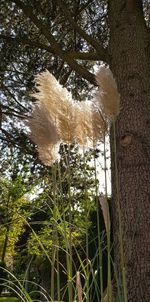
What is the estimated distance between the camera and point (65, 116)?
1.87 meters

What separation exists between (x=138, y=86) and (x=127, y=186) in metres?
0.96

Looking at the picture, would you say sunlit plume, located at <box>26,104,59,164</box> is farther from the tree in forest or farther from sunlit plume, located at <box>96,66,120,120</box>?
the tree in forest

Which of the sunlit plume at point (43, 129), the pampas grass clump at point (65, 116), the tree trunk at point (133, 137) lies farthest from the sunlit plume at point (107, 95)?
the tree trunk at point (133, 137)

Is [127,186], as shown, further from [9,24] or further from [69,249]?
[9,24]

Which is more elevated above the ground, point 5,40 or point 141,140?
point 5,40

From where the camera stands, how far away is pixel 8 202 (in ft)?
44.4

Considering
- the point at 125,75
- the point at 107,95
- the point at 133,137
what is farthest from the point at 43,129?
the point at 125,75

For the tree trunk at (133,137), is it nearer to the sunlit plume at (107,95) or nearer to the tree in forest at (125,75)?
the tree in forest at (125,75)

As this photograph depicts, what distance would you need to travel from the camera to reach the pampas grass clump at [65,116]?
1.79 m

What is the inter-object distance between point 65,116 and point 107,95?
0.19m

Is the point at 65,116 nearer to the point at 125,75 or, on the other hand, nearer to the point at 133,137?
the point at 133,137

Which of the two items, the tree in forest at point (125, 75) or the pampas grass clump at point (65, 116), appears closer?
the pampas grass clump at point (65, 116)

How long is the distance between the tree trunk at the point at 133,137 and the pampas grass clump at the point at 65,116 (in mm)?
1508

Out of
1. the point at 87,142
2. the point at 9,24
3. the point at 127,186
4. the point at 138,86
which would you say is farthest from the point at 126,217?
the point at 9,24
